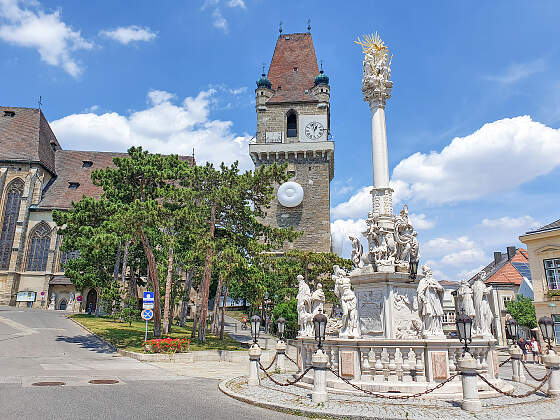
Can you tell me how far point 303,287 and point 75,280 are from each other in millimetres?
31790

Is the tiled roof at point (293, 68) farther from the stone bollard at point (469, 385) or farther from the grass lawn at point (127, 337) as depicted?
the stone bollard at point (469, 385)

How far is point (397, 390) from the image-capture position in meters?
10.0

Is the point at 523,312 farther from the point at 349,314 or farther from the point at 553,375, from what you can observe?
the point at 349,314

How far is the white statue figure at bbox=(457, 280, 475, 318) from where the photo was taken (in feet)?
40.6

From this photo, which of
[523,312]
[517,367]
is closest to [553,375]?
[517,367]

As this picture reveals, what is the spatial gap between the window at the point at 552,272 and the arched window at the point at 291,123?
32.3 m

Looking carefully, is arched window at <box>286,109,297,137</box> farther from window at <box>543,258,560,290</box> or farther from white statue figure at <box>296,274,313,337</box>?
white statue figure at <box>296,274,313,337</box>

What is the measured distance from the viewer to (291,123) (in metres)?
53.9

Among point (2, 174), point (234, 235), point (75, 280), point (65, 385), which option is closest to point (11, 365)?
point (65, 385)

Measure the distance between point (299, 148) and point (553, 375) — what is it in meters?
42.2

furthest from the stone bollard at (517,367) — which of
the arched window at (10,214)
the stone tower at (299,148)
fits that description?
the arched window at (10,214)

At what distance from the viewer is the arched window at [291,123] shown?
53.1m

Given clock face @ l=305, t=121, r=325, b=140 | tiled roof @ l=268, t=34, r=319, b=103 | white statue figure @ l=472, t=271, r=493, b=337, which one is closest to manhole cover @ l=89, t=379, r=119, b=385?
white statue figure @ l=472, t=271, r=493, b=337

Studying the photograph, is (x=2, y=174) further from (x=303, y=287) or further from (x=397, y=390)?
(x=397, y=390)
